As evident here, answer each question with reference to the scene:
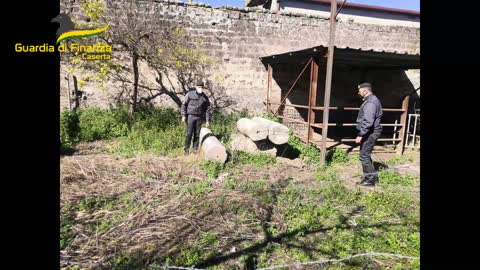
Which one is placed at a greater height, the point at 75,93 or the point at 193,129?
the point at 75,93

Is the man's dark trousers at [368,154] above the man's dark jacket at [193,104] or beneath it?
beneath

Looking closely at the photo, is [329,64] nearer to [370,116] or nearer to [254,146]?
[370,116]

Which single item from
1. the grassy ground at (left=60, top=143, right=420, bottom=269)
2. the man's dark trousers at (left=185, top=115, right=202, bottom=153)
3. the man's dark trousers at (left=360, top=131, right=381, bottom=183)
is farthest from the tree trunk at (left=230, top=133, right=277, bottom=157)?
the man's dark trousers at (left=360, top=131, right=381, bottom=183)

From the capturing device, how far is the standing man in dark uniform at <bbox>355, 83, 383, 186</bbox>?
552cm

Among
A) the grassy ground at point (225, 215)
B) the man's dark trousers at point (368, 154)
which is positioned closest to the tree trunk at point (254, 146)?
the grassy ground at point (225, 215)

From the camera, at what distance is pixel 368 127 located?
5.52 meters

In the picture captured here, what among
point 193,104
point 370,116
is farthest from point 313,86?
point 193,104

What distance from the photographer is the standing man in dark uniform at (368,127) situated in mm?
5520

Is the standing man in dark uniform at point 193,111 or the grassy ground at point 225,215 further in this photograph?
the standing man in dark uniform at point 193,111

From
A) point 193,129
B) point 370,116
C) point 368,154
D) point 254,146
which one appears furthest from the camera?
point 193,129

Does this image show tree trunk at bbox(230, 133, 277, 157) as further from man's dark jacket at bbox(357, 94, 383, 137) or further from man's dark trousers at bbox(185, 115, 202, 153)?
man's dark jacket at bbox(357, 94, 383, 137)

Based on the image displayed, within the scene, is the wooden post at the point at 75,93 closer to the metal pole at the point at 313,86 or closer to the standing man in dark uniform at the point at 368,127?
the metal pole at the point at 313,86
